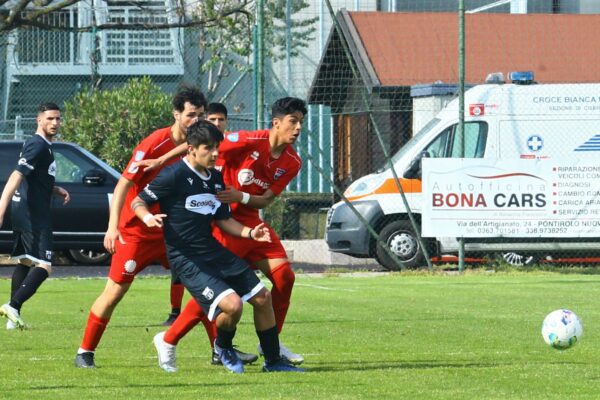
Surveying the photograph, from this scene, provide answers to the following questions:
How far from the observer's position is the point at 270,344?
8539 mm

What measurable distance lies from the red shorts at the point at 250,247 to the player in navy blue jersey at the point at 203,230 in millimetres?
606

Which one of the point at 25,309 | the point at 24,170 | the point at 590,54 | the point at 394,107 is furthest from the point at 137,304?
the point at 590,54

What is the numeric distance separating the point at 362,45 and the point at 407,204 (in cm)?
669

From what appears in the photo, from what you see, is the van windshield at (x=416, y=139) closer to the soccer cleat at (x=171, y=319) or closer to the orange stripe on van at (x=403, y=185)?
the orange stripe on van at (x=403, y=185)

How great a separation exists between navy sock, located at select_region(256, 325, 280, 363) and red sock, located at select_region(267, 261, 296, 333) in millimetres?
458

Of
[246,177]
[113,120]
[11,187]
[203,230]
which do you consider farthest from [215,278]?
[113,120]

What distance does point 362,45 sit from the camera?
25.4 metres

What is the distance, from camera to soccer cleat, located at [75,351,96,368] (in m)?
8.77

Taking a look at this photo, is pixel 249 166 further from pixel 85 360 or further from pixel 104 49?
pixel 104 49

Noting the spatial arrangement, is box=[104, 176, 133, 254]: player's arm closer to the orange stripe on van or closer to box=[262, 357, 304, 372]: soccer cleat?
box=[262, 357, 304, 372]: soccer cleat

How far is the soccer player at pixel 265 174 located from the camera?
29.8 feet

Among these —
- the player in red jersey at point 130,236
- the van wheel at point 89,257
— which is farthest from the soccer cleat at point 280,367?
the van wheel at point 89,257

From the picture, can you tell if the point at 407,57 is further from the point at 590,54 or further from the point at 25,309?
the point at 25,309

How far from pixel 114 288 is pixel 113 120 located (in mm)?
15785
